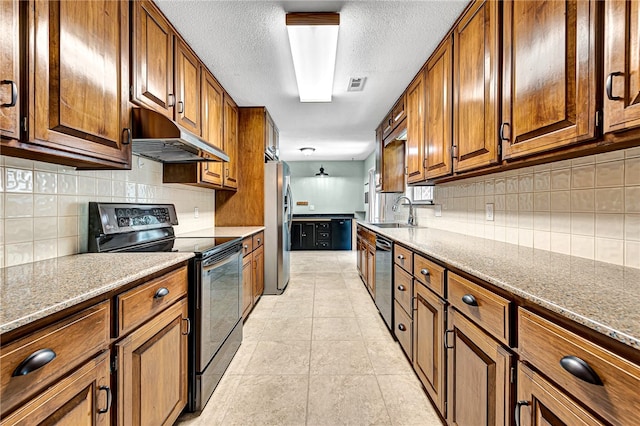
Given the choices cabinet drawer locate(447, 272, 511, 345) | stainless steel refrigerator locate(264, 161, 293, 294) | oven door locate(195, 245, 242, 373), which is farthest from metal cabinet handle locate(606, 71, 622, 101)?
stainless steel refrigerator locate(264, 161, 293, 294)

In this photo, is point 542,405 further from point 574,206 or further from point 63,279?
point 63,279

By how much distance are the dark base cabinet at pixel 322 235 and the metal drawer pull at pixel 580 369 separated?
6.42m

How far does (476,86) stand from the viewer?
171 cm

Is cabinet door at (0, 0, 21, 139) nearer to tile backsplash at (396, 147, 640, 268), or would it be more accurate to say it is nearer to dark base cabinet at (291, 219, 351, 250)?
tile backsplash at (396, 147, 640, 268)

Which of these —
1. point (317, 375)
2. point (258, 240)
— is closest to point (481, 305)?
point (317, 375)

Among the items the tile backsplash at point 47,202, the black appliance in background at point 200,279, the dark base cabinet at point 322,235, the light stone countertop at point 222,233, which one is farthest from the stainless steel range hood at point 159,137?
the dark base cabinet at point 322,235

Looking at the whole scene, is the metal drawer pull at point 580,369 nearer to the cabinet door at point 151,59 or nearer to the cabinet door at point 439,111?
the cabinet door at point 439,111

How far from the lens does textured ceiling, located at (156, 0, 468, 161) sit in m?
1.76

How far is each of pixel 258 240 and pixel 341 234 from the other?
408 centimetres

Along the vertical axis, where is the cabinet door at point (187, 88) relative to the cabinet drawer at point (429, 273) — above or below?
above

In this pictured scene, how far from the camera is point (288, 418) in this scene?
1.51 metres

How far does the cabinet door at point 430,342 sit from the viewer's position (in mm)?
1418

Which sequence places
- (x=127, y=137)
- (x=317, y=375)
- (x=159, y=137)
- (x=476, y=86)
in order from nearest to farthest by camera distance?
(x=127, y=137)
(x=159, y=137)
(x=476, y=86)
(x=317, y=375)

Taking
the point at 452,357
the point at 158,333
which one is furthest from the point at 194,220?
the point at 452,357
